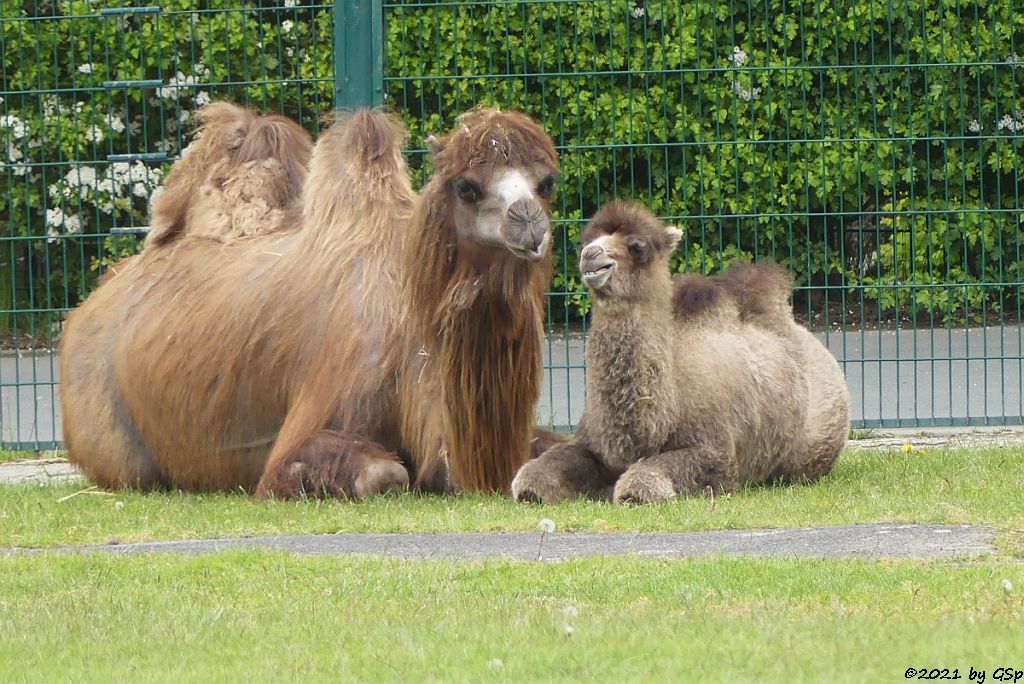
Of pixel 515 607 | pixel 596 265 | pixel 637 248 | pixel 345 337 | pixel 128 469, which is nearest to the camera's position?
pixel 515 607

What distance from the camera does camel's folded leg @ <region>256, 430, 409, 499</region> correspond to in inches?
289

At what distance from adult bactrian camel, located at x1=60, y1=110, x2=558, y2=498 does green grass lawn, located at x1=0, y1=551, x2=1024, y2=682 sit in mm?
1650

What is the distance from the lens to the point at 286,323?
8.05m

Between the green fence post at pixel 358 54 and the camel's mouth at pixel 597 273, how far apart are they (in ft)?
9.33

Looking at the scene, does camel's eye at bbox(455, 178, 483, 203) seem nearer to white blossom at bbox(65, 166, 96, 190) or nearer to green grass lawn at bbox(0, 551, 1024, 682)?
green grass lawn at bbox(0, 551, 1024, 682)

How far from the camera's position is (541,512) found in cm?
683

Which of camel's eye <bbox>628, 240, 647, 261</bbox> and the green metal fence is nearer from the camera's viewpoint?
camel's eye <bbox>628, 240, 647, 261</bbox>

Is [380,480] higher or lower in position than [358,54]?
lower

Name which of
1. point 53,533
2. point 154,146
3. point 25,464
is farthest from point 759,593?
point 154,146

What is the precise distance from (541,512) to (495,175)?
1.32 m

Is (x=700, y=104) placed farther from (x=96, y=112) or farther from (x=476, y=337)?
(x=476, y=337)

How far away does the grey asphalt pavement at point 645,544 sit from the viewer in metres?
5.84

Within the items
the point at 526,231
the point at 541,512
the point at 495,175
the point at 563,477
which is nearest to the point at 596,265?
the point at 526,231

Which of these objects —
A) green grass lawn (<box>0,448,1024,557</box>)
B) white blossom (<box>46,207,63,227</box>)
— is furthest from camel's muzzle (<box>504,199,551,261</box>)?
white blossom (<box>46,207,63,227</box>)
